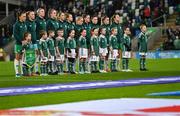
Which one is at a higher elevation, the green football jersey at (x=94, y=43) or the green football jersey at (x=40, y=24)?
the green football jersey at (x=40, y=24)

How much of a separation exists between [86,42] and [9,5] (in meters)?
25.4

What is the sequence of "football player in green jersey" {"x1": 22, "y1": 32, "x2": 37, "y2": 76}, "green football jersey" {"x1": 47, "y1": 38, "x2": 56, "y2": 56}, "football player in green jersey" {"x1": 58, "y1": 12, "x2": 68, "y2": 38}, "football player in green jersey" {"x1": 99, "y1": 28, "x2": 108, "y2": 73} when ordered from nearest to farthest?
1. "football player in green jersey" {"x1": 22, "y1": 32, "x2": 37, "y2": 76}
2. "green football jersey" {"x1": 47, "y1": 38, "x2": 56, "y2": 56}
3. "football player in green jersey" {"x1": 58, "y1": 12, "x2": 68, "y2": 38}
4. "football player in green jersey" {"x1": 99, "y1": 28, "x2": 108, "y2": 73}

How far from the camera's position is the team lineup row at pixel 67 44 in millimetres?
14125

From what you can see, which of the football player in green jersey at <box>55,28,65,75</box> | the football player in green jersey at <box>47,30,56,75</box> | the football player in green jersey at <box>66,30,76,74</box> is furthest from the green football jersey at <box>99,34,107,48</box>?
the football player in green jersey at <box>47,30,56,75</box>

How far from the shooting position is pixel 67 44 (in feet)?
49.4

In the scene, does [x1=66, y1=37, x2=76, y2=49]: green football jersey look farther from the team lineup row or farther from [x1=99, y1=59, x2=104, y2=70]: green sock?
[x1=99, y1=59, x2=104, y2=70]: green sock

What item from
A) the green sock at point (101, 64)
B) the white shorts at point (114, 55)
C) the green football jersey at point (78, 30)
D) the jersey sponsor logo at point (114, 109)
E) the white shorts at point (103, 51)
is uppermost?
the green football jersey at point (78, 30)

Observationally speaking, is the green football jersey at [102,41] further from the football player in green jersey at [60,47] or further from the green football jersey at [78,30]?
the football player in green jersey at [60,47]

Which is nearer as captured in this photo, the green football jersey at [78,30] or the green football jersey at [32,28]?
the green football jersey at [32,28]

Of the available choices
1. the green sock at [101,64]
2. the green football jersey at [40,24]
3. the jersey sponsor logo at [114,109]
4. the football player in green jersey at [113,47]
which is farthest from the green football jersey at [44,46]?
the jersey sponsor logo at [114,109]

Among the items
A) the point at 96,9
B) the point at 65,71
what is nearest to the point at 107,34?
the point at 65,71

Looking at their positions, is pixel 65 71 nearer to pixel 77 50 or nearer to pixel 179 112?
pixel 77 50

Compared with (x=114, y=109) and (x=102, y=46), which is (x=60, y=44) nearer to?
(x=102, y=46)

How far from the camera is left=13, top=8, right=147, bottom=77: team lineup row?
1412 cm
